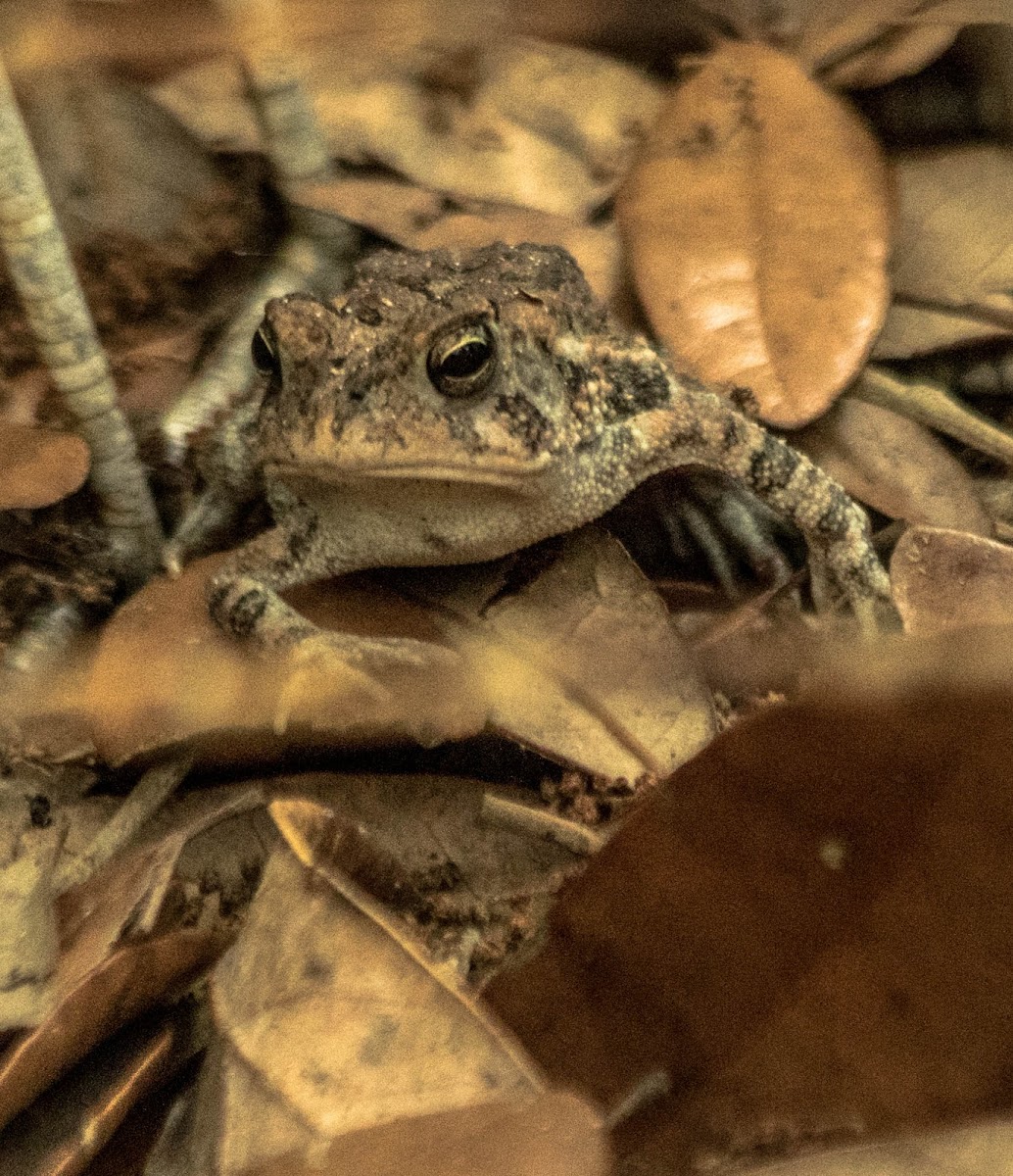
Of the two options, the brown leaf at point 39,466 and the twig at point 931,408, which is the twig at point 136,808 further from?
the twig at point 931,408

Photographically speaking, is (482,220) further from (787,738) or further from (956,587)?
(787,738)

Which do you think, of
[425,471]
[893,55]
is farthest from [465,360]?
[893,55]

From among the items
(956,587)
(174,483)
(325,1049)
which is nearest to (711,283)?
(956,587)

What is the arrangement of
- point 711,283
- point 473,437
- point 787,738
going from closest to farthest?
point 787,738 → point 473,437 → point 711,283

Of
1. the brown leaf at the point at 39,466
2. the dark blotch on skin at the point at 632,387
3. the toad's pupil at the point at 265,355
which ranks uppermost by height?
the toad's pupil at the point at 265,355

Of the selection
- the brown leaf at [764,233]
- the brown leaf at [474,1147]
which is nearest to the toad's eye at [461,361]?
the brown leaf at [764,233]
